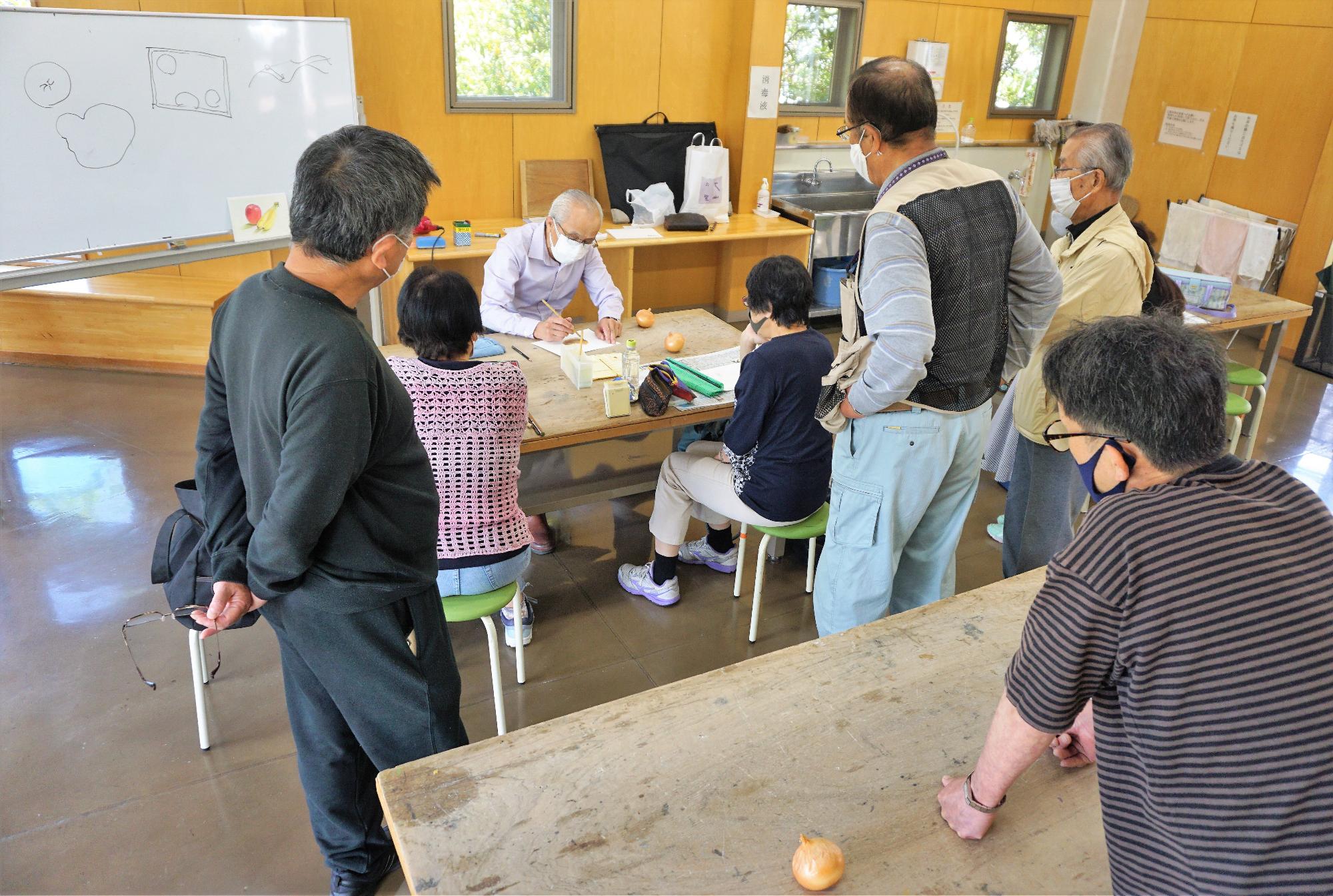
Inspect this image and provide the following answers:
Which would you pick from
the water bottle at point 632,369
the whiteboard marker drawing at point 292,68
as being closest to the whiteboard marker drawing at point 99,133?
the whiteboard marker drawing at point 292,68

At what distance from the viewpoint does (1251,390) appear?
5070 millimetres

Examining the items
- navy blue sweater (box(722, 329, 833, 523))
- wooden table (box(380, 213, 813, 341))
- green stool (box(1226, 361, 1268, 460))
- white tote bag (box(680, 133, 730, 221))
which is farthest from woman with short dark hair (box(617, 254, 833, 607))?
white tote bag (box(680, 133, 730, 221))

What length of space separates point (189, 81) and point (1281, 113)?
21.3 ft

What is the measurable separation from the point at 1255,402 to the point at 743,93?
3556 millimetres

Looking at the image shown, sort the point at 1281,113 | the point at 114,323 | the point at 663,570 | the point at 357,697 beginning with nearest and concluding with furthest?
the point at 357,697 → the point at 663,570 → the point at 114,323 → the point at 1281,113

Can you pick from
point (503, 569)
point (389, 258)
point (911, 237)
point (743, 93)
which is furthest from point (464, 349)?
point (743, 93)

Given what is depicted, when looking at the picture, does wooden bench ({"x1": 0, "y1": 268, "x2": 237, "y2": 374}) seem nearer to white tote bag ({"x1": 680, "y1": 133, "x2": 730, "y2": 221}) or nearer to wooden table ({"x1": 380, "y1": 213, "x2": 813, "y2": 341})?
wooden table ({"x1": 380, "y1": 213, "x2": 813, "y2": 341})

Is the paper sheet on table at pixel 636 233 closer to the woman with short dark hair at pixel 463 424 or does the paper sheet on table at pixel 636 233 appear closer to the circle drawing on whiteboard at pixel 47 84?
the circle drawing on whiteboard at pixel 47 84

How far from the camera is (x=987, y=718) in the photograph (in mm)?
1602

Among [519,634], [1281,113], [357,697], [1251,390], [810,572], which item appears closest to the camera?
[357,697]

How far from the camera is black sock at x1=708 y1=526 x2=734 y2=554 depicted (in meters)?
3.41

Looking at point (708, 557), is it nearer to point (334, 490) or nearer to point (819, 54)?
point (334, 490)

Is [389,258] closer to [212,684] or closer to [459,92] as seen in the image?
[212,684]

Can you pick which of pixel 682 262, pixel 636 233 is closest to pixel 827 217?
pixel 682 262
